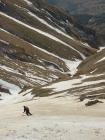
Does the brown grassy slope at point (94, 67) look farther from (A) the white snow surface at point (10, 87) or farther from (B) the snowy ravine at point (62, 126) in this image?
(B) the snowy ravine at point (62, 126)

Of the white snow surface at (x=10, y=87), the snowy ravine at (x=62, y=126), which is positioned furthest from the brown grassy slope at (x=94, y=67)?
the snowy ravine at (x=62, y=126)

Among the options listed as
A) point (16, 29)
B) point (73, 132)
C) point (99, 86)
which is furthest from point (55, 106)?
point (16, 29)

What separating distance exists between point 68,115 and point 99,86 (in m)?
29.1

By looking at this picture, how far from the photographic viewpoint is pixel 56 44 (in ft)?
630

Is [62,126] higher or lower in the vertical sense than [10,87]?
lower

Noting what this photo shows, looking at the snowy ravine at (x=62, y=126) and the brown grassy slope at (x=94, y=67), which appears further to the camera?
the brown grassy slope at (x=94, y=67)

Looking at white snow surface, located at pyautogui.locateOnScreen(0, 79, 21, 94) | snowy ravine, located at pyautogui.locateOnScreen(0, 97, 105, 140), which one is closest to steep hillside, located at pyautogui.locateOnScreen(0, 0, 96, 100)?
white snow surface, located at pyautogui.locateOnScreen(0, 79, 21, 94)

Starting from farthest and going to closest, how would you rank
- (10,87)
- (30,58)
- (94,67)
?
(30,58) → (94,67) → (10,87)

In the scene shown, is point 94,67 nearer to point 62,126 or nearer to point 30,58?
point 30,58

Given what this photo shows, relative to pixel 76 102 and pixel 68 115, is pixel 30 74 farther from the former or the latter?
pixel 68 115

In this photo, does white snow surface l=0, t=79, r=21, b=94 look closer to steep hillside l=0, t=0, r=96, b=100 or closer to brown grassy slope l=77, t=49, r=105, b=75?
steep hillside l=0, t=0, r=96, b=100

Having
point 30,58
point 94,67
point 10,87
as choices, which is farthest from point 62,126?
point 30,58

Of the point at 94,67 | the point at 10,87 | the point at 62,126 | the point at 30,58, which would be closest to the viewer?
the point at 62,126

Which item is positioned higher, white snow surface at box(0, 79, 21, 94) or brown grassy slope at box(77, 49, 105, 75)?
brown grassy slope at box(77, 49, 105, 75)
